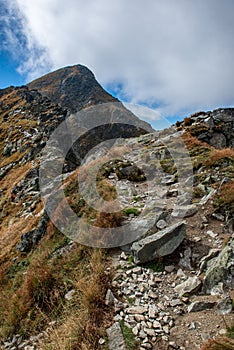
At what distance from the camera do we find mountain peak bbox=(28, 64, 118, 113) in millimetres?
139875

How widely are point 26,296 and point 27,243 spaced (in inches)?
211

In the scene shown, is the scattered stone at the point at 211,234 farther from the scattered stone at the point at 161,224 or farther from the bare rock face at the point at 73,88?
the bare rock face at the point at 73,88

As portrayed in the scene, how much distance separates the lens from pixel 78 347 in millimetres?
4082

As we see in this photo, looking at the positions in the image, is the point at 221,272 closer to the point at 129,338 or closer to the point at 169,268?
the point at 169,268

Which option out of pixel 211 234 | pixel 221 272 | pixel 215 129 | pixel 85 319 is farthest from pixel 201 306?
pixel 215 129

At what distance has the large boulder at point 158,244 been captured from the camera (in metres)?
6.23

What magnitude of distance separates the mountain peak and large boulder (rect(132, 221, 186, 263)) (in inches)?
5186

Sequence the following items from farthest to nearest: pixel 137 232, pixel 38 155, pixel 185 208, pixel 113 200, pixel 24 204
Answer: pixel 38 155, pixel 24 204, pixel 113 200, pixel 185 208, pixel 137 232

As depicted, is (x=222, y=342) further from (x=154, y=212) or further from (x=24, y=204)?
(x=24, y=204)

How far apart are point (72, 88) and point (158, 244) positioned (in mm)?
158410

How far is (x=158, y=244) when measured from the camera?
636cm

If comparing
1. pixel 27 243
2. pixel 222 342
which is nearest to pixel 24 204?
pixel 27 243

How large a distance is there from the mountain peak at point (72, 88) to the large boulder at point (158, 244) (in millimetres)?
131714

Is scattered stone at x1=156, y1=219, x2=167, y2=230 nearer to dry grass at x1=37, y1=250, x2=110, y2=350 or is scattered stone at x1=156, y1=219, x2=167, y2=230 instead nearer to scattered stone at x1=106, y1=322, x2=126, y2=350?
dry grass at x1=37, y1=250, x2=110, y2=350
